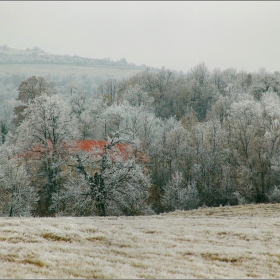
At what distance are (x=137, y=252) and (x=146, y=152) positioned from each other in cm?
4507

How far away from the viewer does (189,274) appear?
977 centimetres

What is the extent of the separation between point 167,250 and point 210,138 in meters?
45.1

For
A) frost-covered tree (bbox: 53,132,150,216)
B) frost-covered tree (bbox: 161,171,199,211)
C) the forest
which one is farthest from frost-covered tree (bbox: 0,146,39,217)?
frost-covered tree (bbox: 161,171,199,211)

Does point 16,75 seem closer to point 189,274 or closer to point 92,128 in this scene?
point 92,128

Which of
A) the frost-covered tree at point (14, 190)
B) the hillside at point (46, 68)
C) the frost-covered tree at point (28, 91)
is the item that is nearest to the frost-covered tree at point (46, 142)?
the frost-covered tree at point (14, 190)

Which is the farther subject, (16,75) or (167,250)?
(16,75)

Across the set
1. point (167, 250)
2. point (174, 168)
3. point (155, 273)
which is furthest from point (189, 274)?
point (174, 168)

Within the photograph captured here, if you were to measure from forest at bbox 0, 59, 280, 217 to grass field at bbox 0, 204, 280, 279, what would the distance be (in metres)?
15.5

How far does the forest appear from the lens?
33.2 metres

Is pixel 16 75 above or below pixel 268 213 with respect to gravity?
above

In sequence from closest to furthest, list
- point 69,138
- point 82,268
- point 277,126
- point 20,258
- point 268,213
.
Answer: point 82,268
point 20,258
point 268,213
point 69,138
point 277,126

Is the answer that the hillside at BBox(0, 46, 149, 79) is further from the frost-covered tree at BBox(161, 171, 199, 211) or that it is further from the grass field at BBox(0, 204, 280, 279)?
the grass field at BBox(0, 204, 280, 279)

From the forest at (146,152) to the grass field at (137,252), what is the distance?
15.5 metres

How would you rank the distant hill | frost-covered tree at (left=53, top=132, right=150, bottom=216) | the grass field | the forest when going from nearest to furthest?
the grass field
frost-covered tree at (left=53, top=132, right=150, bottom=216)
the forest
the distant hill
